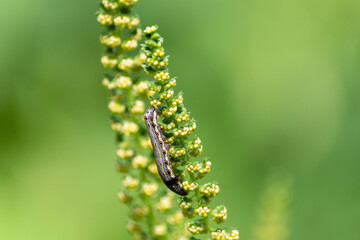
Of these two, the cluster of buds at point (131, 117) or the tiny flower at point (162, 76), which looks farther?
the cluster of buds at point (131, 117)

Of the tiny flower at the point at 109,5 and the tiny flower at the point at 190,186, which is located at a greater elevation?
the tiny flower at the point at 109,5

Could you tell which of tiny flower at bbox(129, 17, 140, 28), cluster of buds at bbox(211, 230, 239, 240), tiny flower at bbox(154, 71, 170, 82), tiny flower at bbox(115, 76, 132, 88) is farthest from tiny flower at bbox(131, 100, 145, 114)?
cluster of buds at bbox(211, 230, 239, 240)

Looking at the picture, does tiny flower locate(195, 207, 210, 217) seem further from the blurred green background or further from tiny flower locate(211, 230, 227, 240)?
the blurred green background

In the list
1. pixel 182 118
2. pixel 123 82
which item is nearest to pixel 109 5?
pixel 123 82

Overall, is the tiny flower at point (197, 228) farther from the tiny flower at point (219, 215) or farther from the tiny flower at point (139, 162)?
the tiny flower at point (139, 162)

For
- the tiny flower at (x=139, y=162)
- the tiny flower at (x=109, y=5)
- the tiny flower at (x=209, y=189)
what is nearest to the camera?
the tiny flower at (x=209, y=189)

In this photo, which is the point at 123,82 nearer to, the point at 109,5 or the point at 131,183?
the point at 109,5

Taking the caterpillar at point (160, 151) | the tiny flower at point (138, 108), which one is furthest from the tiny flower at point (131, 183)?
the tiny flower at point (138, 108)
